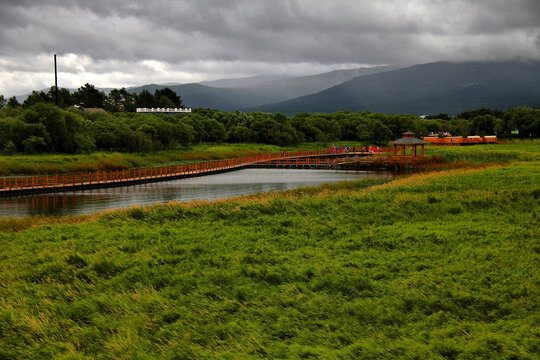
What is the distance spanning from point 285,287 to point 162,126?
9070 centimetres

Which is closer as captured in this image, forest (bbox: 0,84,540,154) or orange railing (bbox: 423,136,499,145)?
forest (bbox: 0,84,540,154)

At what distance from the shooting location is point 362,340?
9.65 m

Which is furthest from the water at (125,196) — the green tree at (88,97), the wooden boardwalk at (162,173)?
the green tree at (88,97)

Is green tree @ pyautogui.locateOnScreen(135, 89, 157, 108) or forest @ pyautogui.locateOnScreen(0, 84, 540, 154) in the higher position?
green tree @ pyautogui.locateOnScreen(135, 89, 157, 108)

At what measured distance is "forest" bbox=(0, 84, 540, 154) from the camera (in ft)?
241

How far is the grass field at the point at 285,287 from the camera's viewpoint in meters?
9.84

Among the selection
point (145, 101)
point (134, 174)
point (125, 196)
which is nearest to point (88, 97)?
point (145, 101)

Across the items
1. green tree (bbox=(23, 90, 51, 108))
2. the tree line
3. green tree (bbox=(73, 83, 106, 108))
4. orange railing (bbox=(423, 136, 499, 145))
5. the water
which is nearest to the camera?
the water

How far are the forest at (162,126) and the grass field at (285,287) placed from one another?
182 ft

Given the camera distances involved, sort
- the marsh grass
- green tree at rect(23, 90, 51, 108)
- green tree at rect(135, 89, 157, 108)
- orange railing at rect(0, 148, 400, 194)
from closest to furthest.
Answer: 1. orange railing at rect(0, 148, 400, 194)
2. the marsh grass
3. green tree at rect(23, 90, 51, 108)
4. green tree at rect(135, 89, 157, 108)

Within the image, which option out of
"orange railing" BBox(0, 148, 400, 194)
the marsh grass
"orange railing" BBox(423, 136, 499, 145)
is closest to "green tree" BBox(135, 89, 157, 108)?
the marsh grass

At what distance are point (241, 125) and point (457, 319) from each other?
413 feet

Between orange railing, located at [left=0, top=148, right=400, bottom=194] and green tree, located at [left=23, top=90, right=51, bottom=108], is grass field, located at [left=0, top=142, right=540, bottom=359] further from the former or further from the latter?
green tree, located at [left=23, top=90, right=51, bottom=108]

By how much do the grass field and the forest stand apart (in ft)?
182
